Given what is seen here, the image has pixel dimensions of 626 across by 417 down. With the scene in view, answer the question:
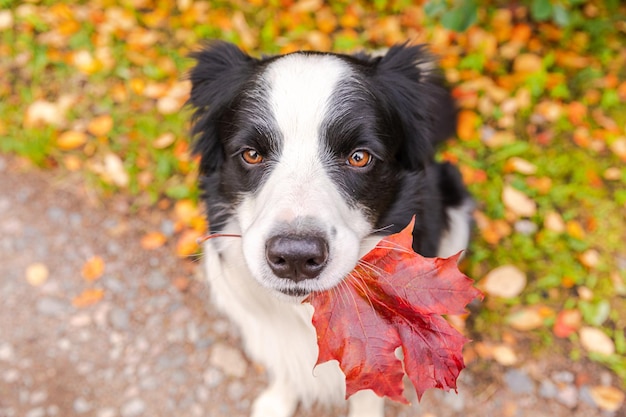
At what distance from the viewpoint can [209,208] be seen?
2.39 m

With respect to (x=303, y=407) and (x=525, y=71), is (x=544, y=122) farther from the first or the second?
(x=303, y=407)

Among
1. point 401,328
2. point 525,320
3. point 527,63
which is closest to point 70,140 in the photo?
point 401,328

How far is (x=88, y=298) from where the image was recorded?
3256 mm

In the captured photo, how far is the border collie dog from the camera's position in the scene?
179 cm

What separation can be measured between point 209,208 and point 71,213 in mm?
1628

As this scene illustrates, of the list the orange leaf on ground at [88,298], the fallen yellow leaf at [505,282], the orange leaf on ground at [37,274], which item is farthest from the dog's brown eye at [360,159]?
the orange leaf on ground at [37,274]

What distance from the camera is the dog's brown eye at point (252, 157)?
208 centimetres

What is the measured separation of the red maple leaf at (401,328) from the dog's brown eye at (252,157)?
2.10 feet

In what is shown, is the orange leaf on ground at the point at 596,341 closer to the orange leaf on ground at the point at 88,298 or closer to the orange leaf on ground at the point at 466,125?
the orange leaf on ground at the point at 466,125

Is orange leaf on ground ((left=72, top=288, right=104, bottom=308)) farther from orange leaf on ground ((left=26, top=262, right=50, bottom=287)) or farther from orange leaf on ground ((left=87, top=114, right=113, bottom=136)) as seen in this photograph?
orange leaf on ground ((left=87, top=114, right=113, bottom=136))

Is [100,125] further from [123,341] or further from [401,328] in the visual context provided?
[401,328]

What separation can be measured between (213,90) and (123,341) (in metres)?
1.66

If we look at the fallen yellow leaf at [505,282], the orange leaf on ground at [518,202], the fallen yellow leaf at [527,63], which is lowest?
the fallen yellow leaf at [505,282]

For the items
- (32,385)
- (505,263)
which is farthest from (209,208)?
(505,263)
